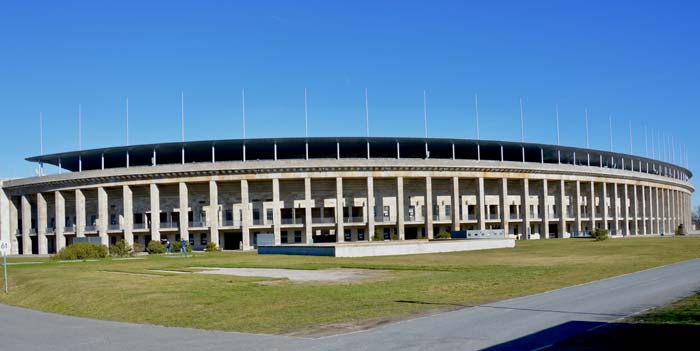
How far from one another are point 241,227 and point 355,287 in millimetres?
58775

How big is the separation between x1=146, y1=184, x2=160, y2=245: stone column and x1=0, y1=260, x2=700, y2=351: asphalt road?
6152cm

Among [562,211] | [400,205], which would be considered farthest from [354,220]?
[562,211]

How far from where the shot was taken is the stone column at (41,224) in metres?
89.8

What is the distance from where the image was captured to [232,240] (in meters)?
87.3

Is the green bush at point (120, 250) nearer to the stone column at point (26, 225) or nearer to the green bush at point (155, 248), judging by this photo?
the green bush at point (155, 248)

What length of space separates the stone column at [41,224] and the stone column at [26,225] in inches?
96.7

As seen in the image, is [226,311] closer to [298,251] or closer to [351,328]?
[351,328]

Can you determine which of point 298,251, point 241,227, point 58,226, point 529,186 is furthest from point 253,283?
point 529,186

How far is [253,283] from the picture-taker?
Result: 28938mm

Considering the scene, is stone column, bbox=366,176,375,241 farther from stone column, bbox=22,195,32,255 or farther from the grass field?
stone column, bbox=22,195,32,255

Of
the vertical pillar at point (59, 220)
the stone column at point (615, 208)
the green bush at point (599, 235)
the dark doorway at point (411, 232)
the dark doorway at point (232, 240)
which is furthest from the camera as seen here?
the stone column at point (615, 208)

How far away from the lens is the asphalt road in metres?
13.9

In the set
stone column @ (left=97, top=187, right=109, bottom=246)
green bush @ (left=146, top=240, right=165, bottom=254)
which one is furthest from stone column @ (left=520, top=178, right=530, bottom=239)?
stone column @ (left=97, top=187, right=109, bottom=246)

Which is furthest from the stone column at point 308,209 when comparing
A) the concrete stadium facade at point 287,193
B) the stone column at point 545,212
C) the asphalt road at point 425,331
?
the asphalt road at point 425,331
